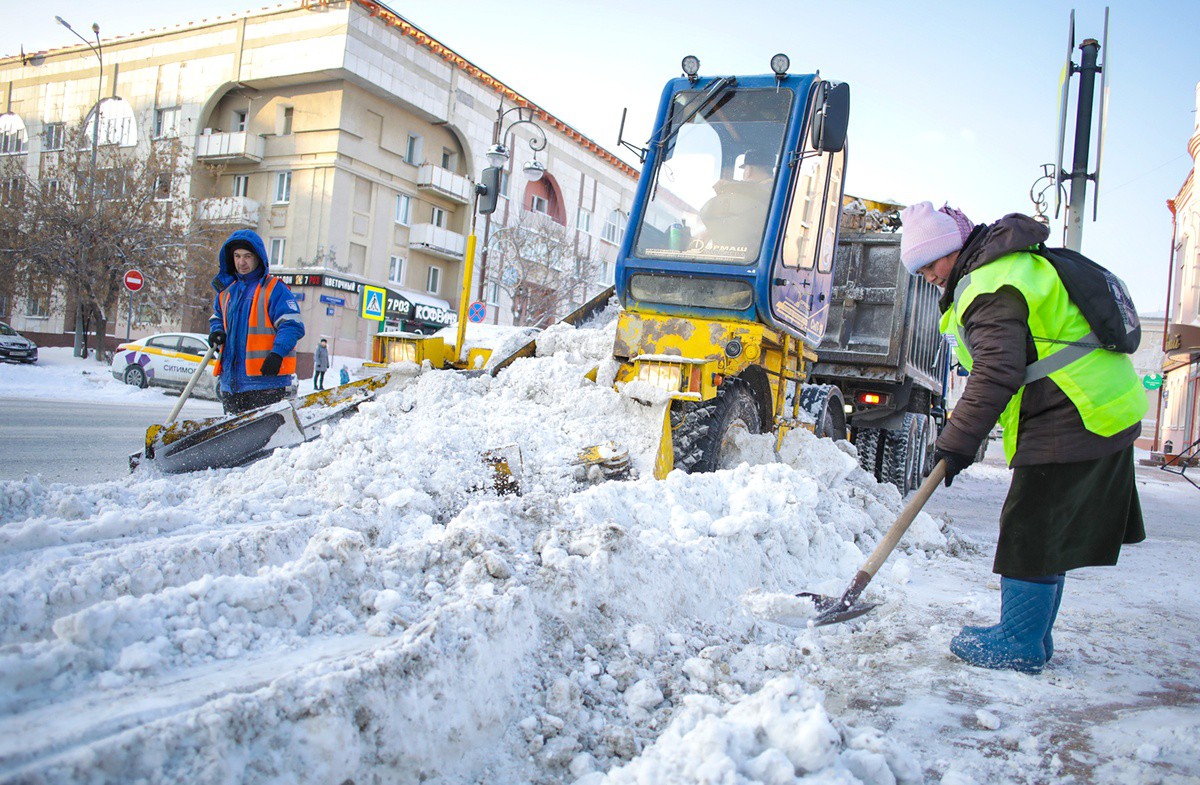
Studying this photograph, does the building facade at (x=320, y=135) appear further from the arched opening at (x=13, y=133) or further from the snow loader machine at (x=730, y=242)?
the snow loader machine at (x=730, y=242)

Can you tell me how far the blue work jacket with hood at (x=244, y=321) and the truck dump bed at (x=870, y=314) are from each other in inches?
228

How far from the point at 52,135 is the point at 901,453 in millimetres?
38516

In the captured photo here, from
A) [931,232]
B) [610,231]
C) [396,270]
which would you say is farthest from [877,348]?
[610,231]

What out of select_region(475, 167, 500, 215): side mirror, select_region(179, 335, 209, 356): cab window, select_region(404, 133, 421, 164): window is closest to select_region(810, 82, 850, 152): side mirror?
select_region(475, 167, 500, 215): side mirror

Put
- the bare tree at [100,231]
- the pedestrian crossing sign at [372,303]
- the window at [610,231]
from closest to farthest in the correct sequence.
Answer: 1. the pedestrian crossing sign at [372,303]
2. the bare tree at [100,231]
3. the window at [610,231]

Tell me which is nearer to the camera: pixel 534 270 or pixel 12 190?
pixel 12 190

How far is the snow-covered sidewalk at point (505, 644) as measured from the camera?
5.91 ft

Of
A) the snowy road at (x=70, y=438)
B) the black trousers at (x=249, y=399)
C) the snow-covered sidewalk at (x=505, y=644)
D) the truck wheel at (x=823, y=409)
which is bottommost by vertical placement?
the snowy road at (x=70, y=438)

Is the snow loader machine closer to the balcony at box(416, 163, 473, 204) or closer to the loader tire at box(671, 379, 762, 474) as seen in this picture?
the loader tire at box(671, 379, 762, 474)

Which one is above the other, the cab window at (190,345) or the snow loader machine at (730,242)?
the snow loader machine at (730,242)

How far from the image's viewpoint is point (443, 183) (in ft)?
103

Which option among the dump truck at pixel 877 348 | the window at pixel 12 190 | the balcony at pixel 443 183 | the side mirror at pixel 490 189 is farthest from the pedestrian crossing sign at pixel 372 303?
the side mirror at pixel 490 189

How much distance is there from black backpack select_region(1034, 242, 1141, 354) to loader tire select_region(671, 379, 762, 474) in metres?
2.40

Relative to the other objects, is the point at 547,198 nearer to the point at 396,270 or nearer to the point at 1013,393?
the point at 396,270
